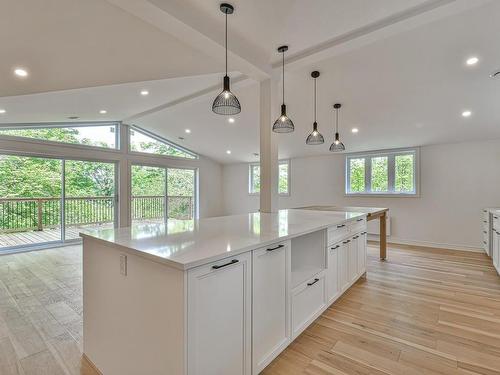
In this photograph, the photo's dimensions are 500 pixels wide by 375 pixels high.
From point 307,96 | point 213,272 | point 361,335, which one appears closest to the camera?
point 213,272

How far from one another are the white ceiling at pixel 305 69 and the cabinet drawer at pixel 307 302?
7.55 ft

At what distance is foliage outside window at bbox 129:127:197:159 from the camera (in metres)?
6.70

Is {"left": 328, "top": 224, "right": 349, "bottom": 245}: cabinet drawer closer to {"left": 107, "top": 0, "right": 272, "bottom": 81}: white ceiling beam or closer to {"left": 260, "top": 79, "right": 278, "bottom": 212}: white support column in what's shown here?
{"left": 260, "top": 79, "right": 278, "bottom": 212}: white support column

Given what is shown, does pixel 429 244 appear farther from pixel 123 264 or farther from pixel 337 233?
pixel 123 264

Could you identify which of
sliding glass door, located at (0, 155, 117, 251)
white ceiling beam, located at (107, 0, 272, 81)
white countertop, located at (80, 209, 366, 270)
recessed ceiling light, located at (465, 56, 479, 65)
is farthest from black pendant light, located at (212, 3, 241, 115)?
sliding glass door, located at (0, 155, 117, 251)

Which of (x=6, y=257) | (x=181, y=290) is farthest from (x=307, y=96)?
(x=6, y=257)

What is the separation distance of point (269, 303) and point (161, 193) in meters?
6.23

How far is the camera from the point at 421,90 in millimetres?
3619

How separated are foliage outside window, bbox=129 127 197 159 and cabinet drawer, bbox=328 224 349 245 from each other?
5664 millimetres

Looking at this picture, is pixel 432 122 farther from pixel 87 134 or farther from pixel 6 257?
pixel 6 257

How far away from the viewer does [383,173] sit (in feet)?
19.1

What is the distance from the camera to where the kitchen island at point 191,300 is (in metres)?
1.20

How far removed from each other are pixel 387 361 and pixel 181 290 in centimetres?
158

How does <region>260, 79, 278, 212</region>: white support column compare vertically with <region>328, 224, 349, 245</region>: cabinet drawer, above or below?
above
